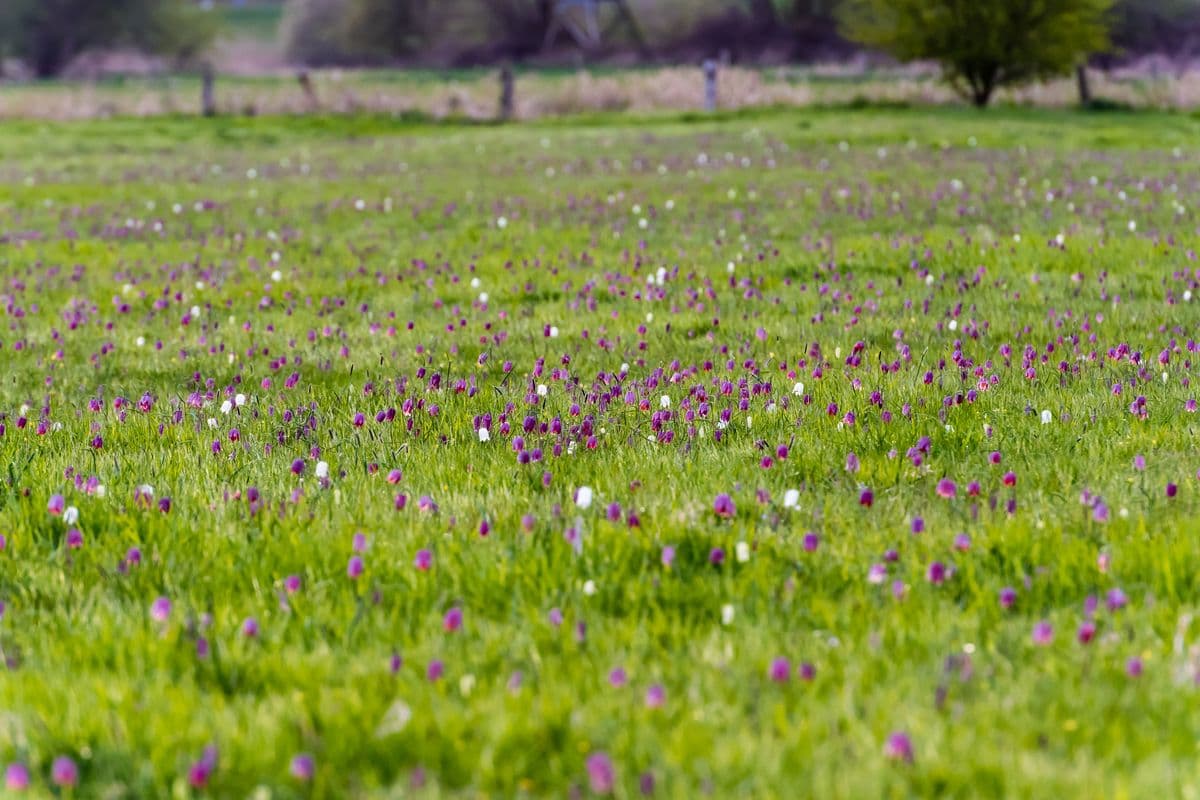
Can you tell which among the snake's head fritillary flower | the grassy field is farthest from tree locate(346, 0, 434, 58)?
the snake's head fritillary flower

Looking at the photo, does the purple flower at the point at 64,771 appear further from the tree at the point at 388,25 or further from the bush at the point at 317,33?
the bush at the point at 317,33

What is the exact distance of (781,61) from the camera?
81.9 metres

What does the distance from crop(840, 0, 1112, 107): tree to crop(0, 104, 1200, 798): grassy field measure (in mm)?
28316

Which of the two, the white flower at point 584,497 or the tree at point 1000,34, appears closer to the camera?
the white flower at point 584,497

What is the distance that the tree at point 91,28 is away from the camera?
87.2m

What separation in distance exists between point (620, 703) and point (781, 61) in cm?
8389

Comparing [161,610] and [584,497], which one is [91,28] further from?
[161,610]

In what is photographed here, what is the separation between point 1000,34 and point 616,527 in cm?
3831

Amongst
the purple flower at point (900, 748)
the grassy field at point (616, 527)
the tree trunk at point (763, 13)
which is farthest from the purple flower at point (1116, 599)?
the tree trunk at point (763, 13)

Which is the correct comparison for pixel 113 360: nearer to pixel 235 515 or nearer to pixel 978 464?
pixel 235 515

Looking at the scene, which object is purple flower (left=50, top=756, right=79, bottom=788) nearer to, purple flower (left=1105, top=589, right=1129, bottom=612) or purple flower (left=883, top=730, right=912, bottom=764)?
purple flower (left=883, top=730, right=912, bottom=764)

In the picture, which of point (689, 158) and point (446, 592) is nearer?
point (446, 592)

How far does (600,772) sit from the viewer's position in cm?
276

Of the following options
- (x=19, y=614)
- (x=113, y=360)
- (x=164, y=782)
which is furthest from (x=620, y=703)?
(x=113, y=360)
